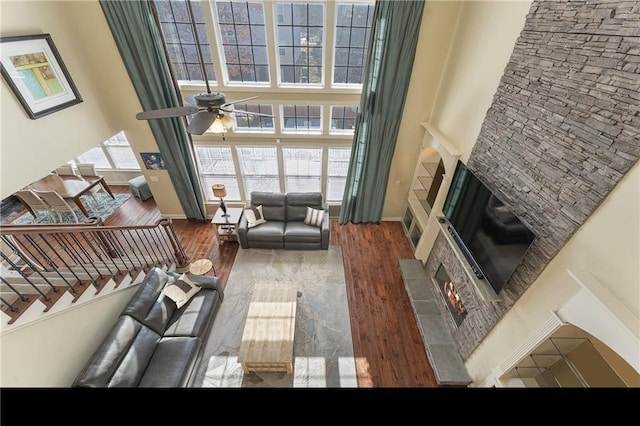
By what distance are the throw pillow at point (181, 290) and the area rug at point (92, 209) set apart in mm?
3538

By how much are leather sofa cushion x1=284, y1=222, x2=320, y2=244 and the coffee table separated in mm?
1162

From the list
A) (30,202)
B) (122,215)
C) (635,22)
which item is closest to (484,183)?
(635,22)

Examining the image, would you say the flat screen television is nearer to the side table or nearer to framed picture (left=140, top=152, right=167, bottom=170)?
the side table

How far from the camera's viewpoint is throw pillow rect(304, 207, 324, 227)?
17.1ft

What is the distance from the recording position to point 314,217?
5.25 m

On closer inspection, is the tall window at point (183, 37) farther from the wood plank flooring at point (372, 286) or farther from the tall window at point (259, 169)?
the wood plank flooring at point (372, 286)

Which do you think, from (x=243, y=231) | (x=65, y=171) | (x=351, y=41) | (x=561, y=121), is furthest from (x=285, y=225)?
(x=65, y=171)

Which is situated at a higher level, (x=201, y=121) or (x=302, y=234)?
(x=201, y=121)

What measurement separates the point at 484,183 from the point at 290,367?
10.6 feet

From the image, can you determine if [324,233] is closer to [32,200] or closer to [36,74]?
[36,74]

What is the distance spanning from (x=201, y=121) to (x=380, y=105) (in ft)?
10.3

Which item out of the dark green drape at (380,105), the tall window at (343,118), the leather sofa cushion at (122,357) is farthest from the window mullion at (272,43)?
the leather sofa cushion at (122,357)

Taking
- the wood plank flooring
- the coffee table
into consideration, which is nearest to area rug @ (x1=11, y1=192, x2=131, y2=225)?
the wood plank flooring

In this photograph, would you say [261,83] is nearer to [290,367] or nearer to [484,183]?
[484,183]
